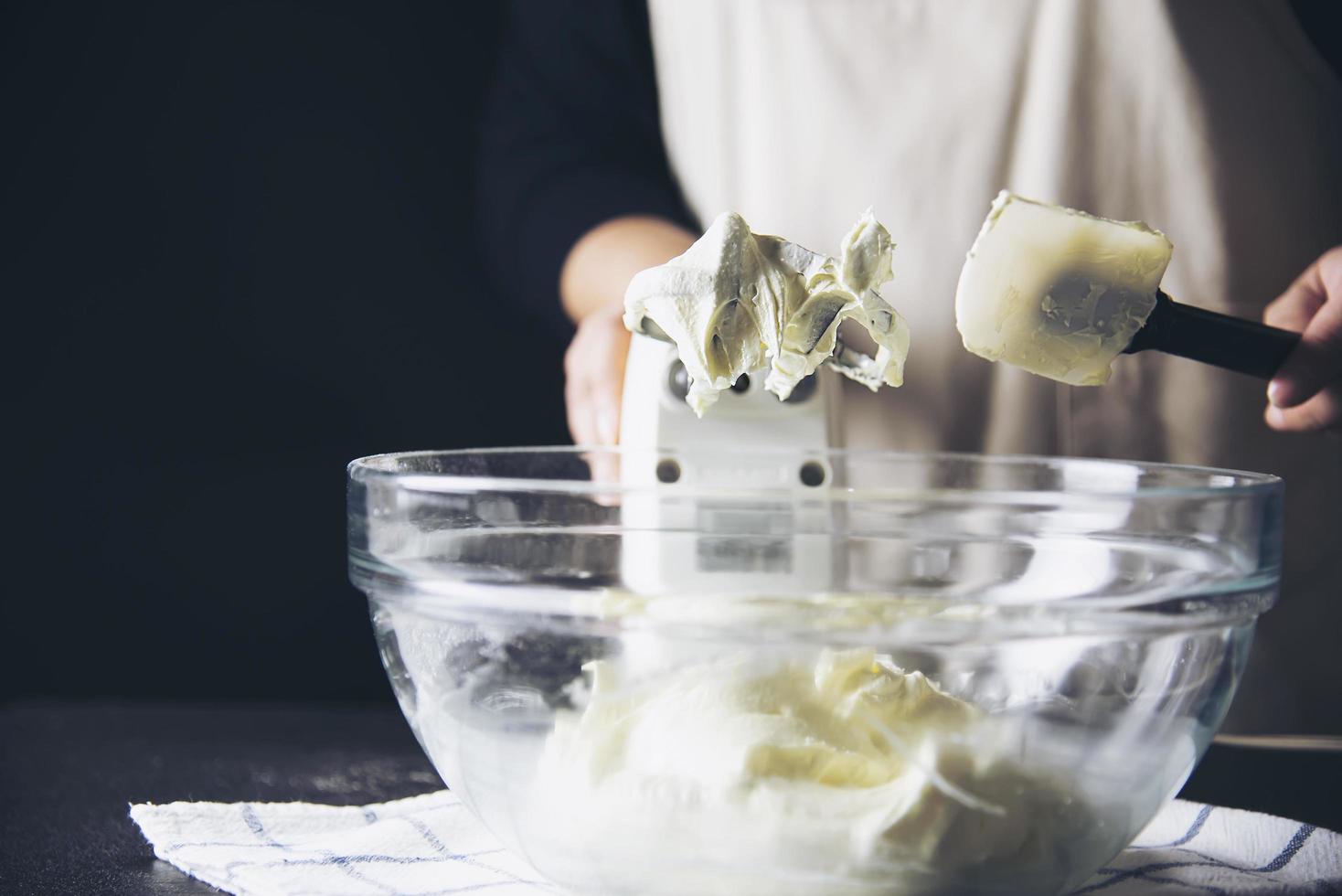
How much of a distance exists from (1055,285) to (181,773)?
0.60 metres

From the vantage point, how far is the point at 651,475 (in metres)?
0.72

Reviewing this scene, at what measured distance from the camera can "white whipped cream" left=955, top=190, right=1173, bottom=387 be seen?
53 centimetres

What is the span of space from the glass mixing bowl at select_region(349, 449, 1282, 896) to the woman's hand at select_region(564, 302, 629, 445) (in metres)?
0.35

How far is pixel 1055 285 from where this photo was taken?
0.54m

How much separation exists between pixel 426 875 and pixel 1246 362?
19.1 inches

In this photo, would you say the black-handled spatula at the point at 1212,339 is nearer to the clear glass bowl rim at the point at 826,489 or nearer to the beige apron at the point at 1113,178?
the clear glass bowl rim at the point at 826,489

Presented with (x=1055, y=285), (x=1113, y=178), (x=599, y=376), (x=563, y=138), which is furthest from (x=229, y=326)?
(x=1055, y=285)

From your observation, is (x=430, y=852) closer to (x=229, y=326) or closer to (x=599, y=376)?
(x=599, y=376)

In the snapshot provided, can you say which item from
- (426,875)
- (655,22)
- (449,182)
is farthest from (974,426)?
(449,182)

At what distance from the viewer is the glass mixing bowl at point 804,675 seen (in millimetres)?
435

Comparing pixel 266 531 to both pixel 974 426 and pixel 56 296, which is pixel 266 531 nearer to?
pixel 56 296

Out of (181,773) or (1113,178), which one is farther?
(1113,178)

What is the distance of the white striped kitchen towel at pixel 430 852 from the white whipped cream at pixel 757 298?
0.25 m

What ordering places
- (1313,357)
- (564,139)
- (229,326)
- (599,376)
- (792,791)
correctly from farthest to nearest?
1. (229,326)
2. (564,139)
3. (599,376)
4. (1313,357)
5. (792,791)
